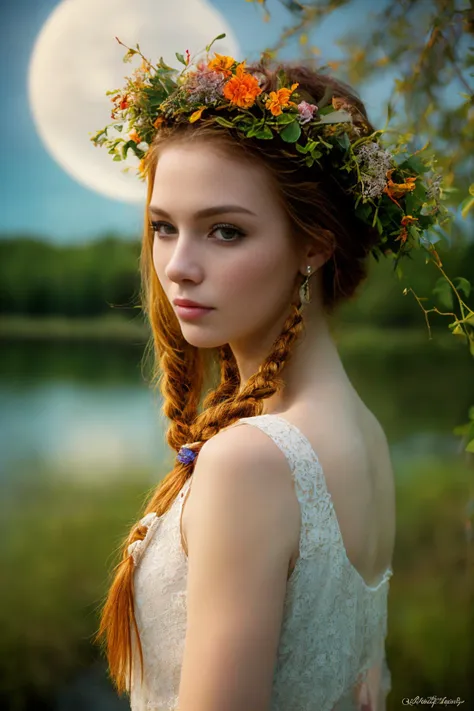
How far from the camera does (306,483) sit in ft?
3.03

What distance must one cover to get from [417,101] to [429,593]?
172cm

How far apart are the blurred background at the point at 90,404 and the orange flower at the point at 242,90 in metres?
1.39

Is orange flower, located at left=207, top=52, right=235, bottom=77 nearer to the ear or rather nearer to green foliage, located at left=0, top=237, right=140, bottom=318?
the ear

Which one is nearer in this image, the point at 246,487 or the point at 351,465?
the point at 246,487

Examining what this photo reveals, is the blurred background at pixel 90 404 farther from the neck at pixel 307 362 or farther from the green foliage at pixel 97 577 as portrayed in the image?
the neck at pixel 307 362

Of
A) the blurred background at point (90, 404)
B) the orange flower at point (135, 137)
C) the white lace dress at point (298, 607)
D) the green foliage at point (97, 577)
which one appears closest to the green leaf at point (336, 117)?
the orange flower at point (135, 137)

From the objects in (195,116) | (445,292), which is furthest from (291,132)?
(445,292)

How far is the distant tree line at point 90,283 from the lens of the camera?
8.63 ft

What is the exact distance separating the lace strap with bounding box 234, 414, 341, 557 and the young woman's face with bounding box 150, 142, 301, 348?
0.20 meters

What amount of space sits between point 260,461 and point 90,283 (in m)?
2.02

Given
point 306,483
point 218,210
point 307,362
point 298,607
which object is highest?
point 218,210

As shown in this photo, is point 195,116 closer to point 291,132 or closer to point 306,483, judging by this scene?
point 291,132

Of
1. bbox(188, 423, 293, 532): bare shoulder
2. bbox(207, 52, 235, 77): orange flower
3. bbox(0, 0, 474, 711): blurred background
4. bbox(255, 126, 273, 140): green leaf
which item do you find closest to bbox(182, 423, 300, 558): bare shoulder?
bbox(188, 423, 293, 532): bare shoulder

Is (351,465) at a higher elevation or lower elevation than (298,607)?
higher
